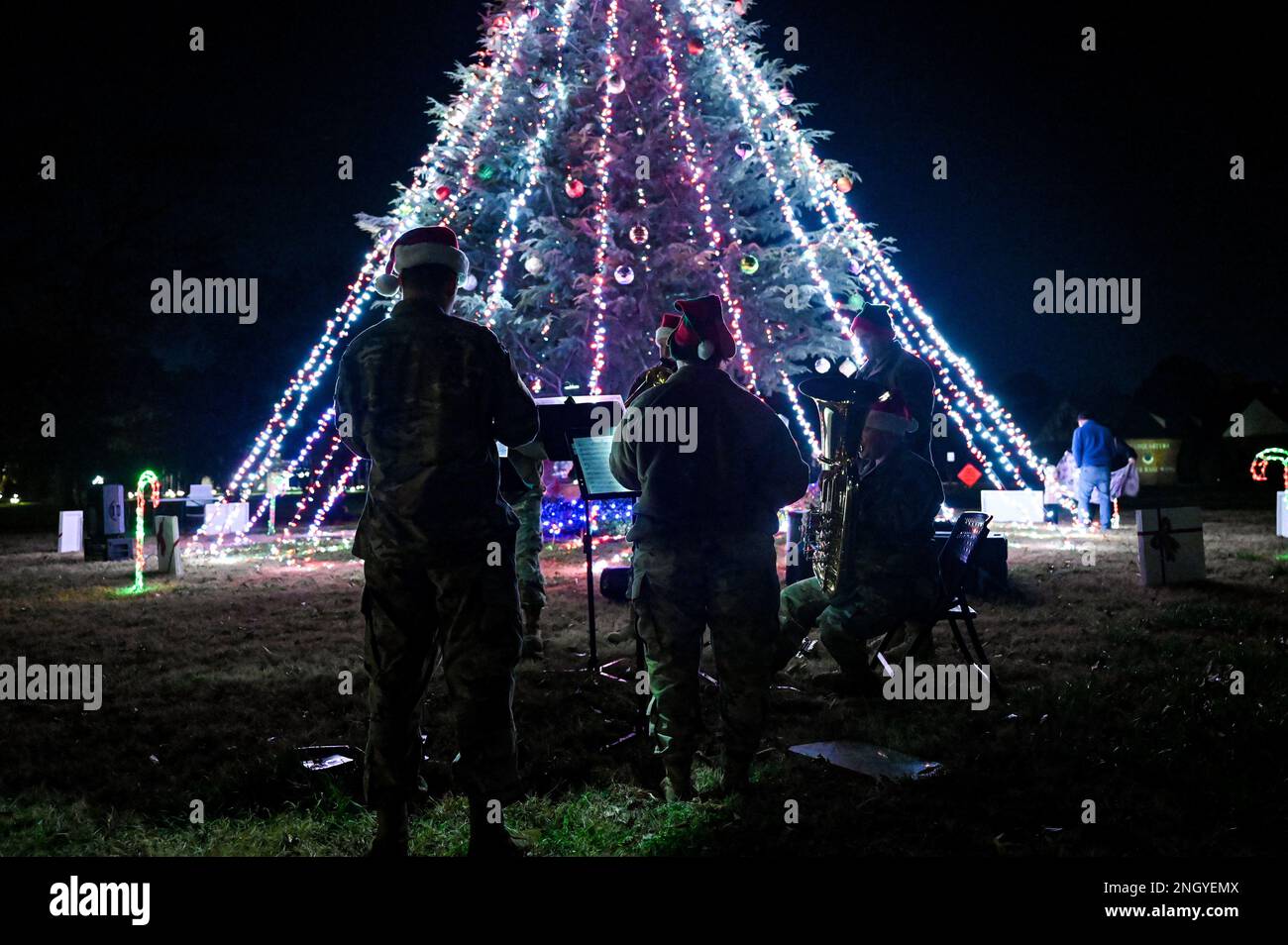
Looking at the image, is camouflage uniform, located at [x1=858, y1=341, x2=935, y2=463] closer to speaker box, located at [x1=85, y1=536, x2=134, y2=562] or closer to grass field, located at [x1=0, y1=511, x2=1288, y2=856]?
grass field, located at [x1=0, y1=511, x2=1288, y2=856]

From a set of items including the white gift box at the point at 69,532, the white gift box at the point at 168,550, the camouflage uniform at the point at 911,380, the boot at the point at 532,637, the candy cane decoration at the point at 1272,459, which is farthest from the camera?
→ the white gift box at the point at 69,532

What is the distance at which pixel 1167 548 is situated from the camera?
9.27 m

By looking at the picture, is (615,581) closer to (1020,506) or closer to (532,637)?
(532,637)

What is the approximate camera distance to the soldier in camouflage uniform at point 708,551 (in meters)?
4.00

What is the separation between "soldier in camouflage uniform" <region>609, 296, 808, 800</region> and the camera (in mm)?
4000

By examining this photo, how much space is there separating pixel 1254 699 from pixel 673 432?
12.5ft

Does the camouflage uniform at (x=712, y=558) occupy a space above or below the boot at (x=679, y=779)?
above

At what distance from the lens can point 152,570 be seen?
12.4 m

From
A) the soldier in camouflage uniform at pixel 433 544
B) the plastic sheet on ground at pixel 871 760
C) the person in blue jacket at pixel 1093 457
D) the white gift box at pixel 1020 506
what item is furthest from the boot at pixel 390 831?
the white gift box at pixel 1020 506

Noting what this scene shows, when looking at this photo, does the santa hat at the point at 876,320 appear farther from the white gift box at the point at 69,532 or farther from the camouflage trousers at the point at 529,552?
the white gift box at the point at 69,532

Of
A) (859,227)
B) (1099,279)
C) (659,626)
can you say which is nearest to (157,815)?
(659,626)

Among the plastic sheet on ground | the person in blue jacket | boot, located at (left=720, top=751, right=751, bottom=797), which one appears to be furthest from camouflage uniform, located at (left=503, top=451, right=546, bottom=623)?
the person in blue jacket

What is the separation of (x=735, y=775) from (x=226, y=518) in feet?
54.8
